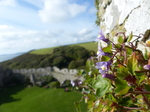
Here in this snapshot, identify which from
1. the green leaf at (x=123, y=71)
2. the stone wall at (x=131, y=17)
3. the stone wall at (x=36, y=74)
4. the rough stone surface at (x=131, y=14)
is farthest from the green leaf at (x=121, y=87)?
the stone wall at (x=36, y=74)

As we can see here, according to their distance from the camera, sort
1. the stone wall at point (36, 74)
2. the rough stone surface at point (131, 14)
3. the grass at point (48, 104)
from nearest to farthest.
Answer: the rough stone surface at point (131, 14)
the grass at point (48, 104)
the stone wall at point (36, 74)

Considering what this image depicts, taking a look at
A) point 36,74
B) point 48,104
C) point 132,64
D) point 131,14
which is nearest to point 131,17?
point 131,14

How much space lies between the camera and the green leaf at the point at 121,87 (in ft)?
1.94

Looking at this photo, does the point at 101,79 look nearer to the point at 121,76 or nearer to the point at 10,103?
the point at 121,76

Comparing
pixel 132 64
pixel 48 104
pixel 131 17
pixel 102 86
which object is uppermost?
pixel 131 17

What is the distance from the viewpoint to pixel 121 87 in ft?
1.97

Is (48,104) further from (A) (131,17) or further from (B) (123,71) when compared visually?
(B) (123,71)

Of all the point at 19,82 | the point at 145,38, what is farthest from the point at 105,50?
→ the point at 19,82

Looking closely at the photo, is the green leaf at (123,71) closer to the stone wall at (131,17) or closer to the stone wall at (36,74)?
the stone wall at (131,17)

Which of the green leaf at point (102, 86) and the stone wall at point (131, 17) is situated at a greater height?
the stone wall at point (131, 17)

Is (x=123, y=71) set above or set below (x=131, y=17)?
below

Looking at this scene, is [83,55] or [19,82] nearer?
[19,82]

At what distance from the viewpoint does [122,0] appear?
4.85 ft

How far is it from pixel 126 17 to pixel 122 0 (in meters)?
0.23
